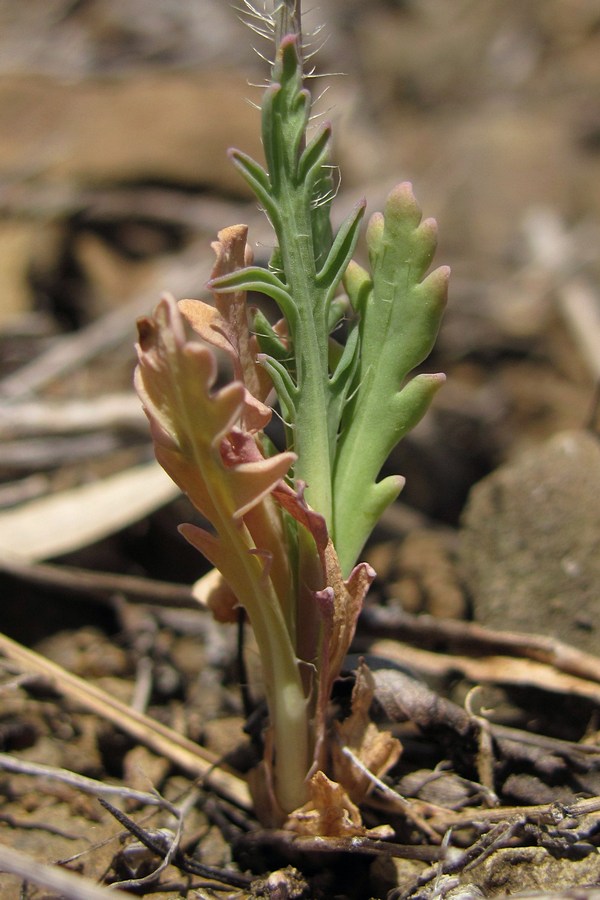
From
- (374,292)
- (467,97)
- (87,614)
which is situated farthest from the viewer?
(467,97)

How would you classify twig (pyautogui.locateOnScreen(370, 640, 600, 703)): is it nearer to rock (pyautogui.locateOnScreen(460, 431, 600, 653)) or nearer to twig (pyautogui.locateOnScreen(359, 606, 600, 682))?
twig (pyautogui.locateOnScreen(359, 606, 600, 682))

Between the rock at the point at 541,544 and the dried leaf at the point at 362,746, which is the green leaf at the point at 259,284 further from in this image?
the rock at the point at 541,544

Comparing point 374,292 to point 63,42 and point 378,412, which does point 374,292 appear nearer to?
point 378,412

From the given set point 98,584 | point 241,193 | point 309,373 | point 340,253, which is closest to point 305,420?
point 309,373

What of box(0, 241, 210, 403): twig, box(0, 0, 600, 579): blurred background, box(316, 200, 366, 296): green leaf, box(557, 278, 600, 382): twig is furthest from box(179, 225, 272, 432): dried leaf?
box(557, 278, 600, 382): twig

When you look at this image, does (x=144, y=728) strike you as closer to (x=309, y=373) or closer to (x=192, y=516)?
(x=309, y=373)

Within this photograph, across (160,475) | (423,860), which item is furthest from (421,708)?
(160,475)

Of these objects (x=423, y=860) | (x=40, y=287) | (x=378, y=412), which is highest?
(x=40, y=287)
